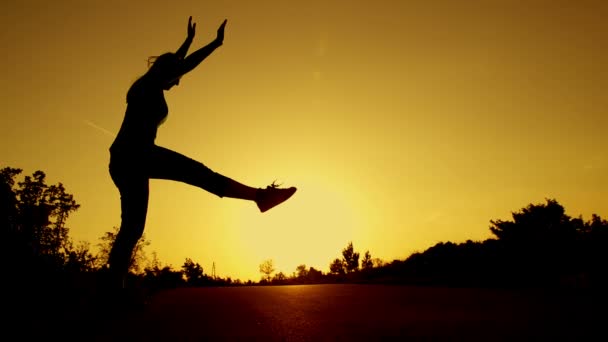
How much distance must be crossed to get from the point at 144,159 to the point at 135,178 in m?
0.17

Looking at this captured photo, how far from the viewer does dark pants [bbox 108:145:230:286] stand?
292 cm

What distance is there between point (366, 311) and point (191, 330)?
166 cm

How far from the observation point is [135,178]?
2.97m

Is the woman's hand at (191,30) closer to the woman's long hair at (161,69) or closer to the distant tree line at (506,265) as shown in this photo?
the woman's long hair at (161,69)

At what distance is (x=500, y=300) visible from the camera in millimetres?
4359

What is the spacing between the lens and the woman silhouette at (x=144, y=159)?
292 cm

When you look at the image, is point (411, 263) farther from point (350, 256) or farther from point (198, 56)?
point (350, 256)

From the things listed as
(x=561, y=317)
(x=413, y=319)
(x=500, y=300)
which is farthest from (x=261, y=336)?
(x=500, y=300)

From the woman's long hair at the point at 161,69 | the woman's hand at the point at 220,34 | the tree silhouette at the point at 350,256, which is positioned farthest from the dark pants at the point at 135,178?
the tree silhouette at the point at 350,256

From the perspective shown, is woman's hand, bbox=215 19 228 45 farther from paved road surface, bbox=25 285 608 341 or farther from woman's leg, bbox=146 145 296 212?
paved road surface, bbox=25 285 608 341

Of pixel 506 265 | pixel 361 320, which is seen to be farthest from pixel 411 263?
pixel 361 320

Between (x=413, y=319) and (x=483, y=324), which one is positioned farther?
(x=413, y=319)

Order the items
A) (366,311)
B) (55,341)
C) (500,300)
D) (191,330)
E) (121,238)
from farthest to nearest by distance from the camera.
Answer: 1. (500,300)
2. (366,311)
3. (121,238)
4. (191,330)
5. (55,341)

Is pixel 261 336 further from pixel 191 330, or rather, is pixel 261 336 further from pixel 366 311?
pixel 366 311
